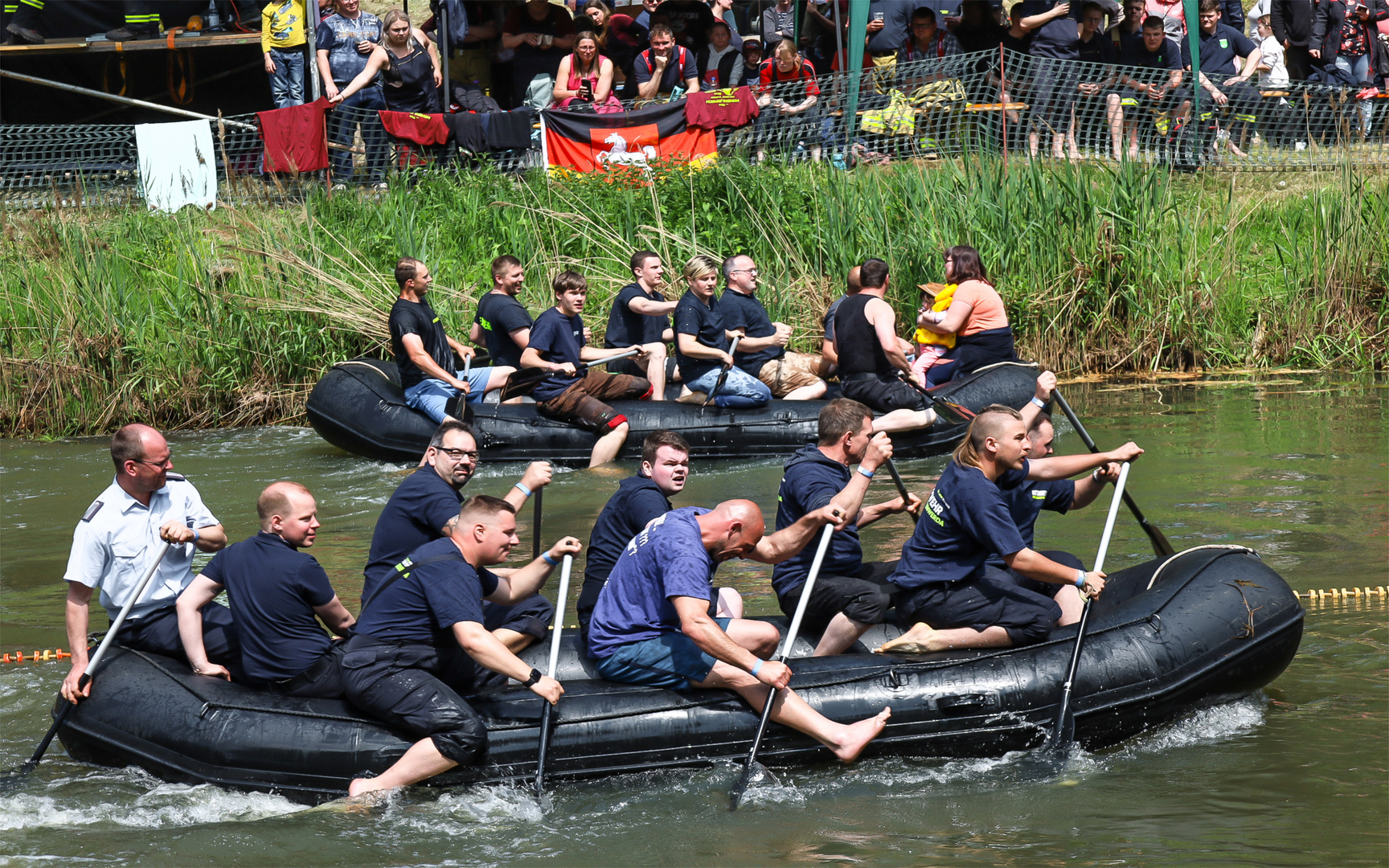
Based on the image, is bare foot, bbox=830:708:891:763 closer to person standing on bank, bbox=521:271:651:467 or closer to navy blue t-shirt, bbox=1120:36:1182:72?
person standing on bank, bbox=521:271:651:467

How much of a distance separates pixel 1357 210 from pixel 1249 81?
3533 millimetres

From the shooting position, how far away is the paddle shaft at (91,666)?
5789 millimetres

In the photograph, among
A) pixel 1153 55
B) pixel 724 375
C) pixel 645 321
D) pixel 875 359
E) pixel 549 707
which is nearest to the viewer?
pixel 549 707

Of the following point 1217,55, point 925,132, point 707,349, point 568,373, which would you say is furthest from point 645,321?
point 1217,55

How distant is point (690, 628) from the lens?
5.46m

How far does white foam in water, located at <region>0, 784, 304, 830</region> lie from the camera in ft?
17.7

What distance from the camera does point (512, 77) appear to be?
16.3 meters

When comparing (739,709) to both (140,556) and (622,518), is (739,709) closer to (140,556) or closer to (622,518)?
(622,518)

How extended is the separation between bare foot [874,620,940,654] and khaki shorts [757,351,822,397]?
542 centimetres

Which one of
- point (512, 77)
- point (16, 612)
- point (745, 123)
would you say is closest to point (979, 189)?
point (745, 123)

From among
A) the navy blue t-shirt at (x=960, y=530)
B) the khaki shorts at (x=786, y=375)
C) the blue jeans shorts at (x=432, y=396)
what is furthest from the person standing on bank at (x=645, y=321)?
the navy blue t-shirt at (x=960, y=530)

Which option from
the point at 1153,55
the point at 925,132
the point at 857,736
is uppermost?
the point at 1153,55

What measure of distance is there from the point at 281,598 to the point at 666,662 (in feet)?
5.12

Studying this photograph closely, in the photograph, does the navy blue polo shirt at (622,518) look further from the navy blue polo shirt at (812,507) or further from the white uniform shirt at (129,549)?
the white uniform shirt at (129,549)
